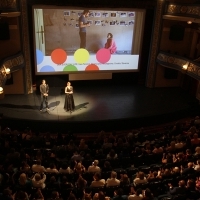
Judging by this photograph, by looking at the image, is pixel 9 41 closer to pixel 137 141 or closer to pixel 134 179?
pixel 137 141

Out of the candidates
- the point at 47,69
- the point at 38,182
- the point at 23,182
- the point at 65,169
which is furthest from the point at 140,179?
the point at 47,69

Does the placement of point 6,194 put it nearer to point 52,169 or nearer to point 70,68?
point 52,169

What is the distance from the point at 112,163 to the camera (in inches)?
334

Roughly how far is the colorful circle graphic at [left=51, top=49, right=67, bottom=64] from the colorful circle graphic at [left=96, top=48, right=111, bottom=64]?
1610mm

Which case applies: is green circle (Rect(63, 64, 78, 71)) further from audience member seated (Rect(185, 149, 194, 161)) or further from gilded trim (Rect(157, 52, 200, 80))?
audience member seated (Rect(185, 149, 194, 161))

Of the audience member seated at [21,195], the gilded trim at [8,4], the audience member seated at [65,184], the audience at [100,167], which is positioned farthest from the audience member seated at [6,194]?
the gilded trim at [8,4]

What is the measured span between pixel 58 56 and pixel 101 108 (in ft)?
11.0

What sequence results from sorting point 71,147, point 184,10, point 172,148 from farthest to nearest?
point 184,10 → point 172,148 → point 71,147

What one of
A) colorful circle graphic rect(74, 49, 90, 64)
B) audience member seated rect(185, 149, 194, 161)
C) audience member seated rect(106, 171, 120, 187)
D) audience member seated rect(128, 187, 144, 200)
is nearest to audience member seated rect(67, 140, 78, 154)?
audience member seated rect(106, 171, 120, 187)

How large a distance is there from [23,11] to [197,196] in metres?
10.1

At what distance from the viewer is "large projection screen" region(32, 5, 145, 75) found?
14.0m

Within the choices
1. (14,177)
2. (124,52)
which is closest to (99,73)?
(124,52)

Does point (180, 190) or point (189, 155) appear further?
point (189, 155)

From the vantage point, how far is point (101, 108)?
13.2 meters
